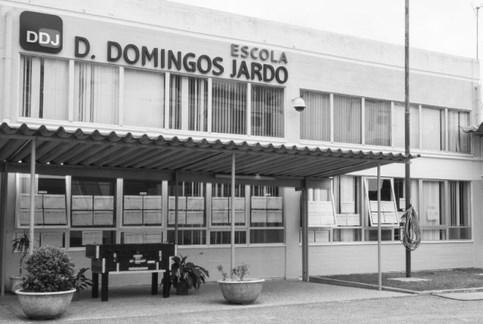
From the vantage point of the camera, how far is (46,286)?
36.1 feet

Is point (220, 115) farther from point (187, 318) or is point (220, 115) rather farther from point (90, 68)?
point (187, 318)

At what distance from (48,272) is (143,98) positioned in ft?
21.3

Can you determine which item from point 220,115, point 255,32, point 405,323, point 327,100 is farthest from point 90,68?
point 405,323

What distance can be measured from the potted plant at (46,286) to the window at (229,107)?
711 centimetres

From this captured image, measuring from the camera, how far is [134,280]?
626 inches

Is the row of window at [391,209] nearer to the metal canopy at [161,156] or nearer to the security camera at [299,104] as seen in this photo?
the security camera at [299,104]

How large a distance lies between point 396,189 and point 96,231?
9.54 m

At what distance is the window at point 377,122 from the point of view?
20297 mm

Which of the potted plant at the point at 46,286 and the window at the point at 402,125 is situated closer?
the potted plant at the point at 46,286

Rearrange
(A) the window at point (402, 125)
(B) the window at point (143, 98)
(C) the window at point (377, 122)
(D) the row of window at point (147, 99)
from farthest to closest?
(A) the window at point (402, 125)
(C) the window at point (377, 122)
(B) the window at point (143, 98)
(D) the row of window at point (147, 99)

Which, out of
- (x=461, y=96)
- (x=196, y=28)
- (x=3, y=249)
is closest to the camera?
(x=3, y=249)

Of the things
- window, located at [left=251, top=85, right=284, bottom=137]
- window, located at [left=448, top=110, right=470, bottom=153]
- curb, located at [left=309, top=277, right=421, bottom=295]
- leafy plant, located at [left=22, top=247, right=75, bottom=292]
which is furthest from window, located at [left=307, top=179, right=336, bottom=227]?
leafy plant, located at [left=22, top=247, right=75, bottom=292]

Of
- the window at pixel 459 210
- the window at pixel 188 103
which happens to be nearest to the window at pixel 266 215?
the window at pixel 188 103

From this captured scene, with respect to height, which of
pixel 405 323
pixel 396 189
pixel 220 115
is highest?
pixel 220 115
